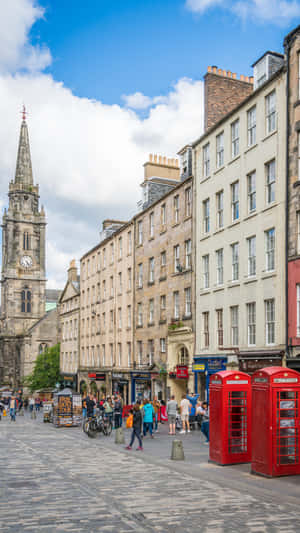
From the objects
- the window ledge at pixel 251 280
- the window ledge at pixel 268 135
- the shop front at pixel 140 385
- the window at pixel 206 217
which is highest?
the window ledge at pixel 268 135

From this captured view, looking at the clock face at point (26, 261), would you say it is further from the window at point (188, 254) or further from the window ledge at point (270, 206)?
the window ledge at point (270, 206)

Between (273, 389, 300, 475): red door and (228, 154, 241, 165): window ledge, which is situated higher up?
(228, 154, 241, 165): window ledge

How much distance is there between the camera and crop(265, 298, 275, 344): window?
85.2 feet

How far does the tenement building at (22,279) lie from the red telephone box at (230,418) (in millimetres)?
84432

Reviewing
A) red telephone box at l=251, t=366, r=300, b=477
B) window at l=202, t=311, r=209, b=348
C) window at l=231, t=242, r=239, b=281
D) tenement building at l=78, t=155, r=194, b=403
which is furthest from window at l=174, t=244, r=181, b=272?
red telephone box at l=251, t=366, r=300, b=477

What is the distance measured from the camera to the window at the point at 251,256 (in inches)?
1097

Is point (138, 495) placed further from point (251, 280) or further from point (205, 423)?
point (251, 280)

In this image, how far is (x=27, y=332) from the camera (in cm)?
9906

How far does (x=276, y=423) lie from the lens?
567 inches

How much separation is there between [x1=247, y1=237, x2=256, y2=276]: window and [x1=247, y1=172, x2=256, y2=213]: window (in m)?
1.40

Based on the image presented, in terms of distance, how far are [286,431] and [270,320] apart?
11.8 m

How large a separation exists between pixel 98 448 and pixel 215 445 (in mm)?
6481

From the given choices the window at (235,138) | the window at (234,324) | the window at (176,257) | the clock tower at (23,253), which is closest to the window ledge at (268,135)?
the window at (235,138)

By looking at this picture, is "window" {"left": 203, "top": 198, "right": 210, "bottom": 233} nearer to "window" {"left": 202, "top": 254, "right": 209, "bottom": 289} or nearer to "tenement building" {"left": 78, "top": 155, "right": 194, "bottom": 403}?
"window" {"left": 202, "top": 254, "right": 209, "bottom": 289}
